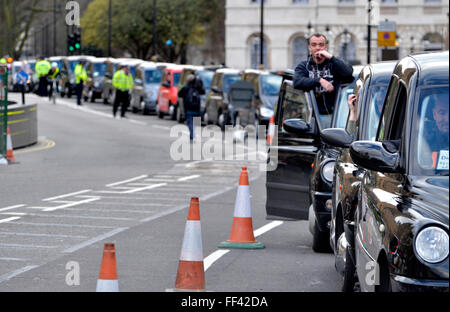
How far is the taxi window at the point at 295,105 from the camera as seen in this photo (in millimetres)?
12555

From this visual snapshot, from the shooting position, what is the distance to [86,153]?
26625 millimetres

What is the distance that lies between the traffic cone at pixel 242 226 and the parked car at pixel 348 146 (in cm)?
163

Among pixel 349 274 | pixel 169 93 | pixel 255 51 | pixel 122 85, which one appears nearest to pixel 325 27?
pixel 255 51

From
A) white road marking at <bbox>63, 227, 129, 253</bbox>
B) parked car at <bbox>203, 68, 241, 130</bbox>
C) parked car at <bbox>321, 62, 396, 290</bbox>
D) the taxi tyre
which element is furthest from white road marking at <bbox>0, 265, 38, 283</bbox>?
parked car at <bbox>203, 68, 241, 130</bbox>

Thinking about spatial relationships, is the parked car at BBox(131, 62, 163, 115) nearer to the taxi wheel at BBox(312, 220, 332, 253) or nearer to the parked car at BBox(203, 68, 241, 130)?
the parked car at BBox(203, 68, 241, 130)

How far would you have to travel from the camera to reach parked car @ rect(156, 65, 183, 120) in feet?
140

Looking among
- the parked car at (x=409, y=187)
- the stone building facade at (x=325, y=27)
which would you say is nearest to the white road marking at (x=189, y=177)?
the parked car at (x=409, y=187)

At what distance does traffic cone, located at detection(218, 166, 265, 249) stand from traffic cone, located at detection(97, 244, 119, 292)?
4969mm

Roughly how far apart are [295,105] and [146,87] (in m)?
33.4

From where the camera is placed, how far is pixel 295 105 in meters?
12.9

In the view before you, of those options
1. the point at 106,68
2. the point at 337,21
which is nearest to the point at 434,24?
the point at 337,21

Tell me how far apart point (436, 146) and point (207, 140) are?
83.5 ft

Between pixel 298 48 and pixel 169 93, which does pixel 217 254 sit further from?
pixel 298 48
